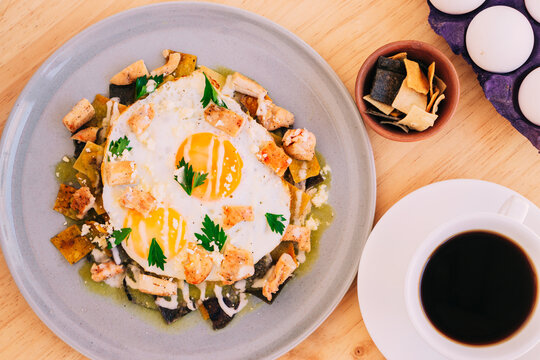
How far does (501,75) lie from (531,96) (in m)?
0.10

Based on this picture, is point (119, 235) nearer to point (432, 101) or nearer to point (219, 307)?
point (219, 307)

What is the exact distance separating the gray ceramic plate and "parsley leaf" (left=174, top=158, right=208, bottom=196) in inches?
13.7

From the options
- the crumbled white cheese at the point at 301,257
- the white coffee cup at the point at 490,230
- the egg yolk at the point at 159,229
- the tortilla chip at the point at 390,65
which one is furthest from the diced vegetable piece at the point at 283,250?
the tortilla chip at the point at 390,65

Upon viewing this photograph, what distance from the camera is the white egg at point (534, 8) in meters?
1.41

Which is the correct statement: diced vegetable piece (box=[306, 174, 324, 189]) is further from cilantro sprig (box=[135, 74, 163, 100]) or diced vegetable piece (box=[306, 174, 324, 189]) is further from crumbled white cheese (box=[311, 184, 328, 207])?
cilantro sprig (box=[135, 74, 163, 100])

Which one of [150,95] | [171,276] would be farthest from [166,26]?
[171,276]

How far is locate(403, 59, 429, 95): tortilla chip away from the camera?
4.55 feet

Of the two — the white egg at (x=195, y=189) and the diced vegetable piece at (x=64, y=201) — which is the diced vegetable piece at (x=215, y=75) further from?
the diced vegetable piece at (x=64, y=201)

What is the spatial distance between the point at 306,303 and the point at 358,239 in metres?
0.26

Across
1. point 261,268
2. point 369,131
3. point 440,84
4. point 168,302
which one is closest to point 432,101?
point 440,84

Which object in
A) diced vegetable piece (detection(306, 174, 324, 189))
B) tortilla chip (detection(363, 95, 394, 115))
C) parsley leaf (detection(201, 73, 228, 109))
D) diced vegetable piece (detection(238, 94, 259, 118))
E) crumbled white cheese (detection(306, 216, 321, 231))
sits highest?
parsley leaf (detection(201, 73, 228, 109))

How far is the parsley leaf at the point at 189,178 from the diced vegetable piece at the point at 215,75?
0.27 m

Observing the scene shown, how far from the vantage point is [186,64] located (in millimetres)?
1506

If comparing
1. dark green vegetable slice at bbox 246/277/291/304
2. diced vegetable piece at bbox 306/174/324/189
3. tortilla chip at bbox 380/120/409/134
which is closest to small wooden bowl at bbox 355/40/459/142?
tortilla chip at bbox 380/120/409/134
